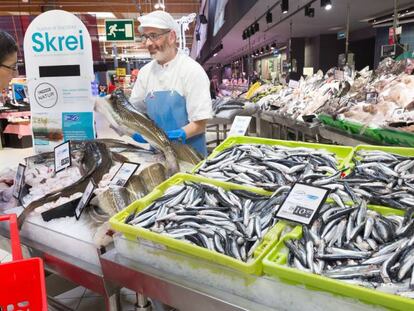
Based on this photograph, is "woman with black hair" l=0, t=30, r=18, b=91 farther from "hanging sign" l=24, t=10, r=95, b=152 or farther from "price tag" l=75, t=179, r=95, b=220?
"hanging sign" l=24, t=10, r=95, b=152

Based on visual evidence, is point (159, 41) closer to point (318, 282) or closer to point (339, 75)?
point (318, 282)

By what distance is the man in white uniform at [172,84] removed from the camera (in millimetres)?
2797

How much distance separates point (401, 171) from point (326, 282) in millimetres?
1020

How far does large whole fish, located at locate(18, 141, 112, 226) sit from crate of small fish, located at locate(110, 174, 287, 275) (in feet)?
1.71

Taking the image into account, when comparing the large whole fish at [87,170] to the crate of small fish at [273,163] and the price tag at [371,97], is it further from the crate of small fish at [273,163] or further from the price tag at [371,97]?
the price tag at [371,97]

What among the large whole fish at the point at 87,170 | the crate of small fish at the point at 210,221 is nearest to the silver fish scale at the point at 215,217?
the crate of small fish at the point at 210,221

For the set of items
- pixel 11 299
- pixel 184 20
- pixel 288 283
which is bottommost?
pixel 11 299

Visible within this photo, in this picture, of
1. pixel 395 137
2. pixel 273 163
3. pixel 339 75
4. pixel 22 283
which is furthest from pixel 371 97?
pixel 22 283

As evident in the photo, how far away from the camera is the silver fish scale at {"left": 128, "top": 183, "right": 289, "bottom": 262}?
141cm

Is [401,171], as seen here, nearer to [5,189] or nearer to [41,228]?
[41,228]

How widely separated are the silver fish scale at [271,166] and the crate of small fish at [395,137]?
1353mm

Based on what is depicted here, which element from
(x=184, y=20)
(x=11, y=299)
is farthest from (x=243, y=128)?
(x=184, y=20)

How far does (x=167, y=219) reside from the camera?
1586mm

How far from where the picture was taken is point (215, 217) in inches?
62.3
